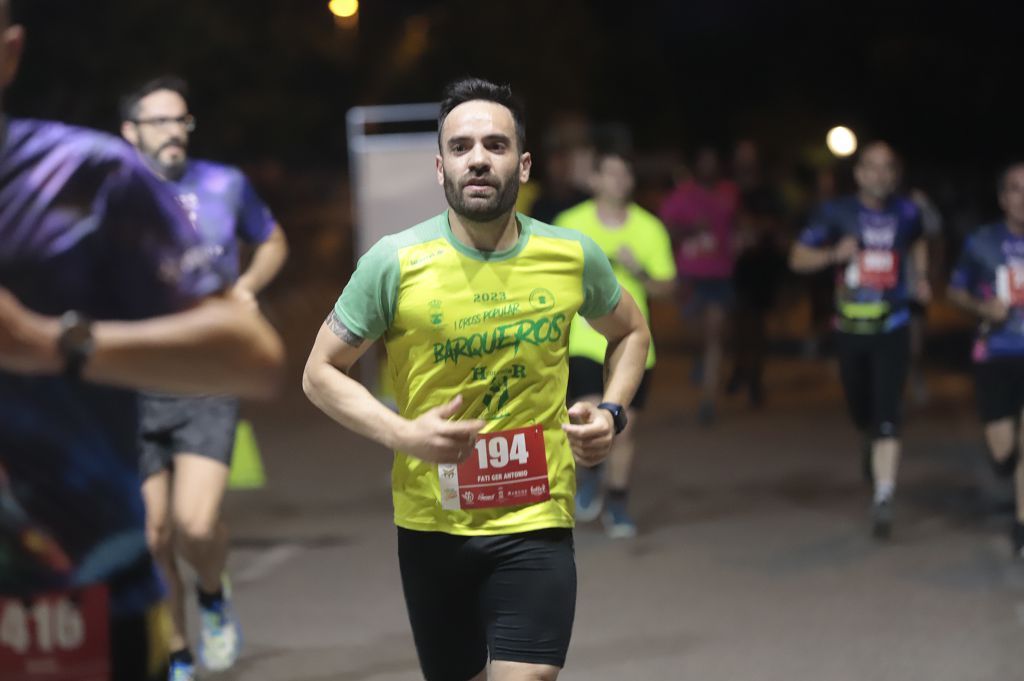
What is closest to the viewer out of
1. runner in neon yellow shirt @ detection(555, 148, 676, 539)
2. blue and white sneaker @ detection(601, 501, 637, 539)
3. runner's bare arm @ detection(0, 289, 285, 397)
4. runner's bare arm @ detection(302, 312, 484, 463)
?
runner's bare arm @ detection(0, 289, 285, 397)

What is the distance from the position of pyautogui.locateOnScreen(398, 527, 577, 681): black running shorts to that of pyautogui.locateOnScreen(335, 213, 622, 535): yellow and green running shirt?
0.05m

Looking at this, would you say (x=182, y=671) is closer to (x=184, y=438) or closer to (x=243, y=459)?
(x=184, y=438)

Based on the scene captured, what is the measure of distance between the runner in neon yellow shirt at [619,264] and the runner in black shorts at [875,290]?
0.78m

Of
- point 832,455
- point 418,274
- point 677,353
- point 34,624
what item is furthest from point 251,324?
point 677,353

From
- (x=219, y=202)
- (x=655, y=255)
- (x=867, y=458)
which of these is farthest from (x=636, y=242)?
(x=219, y=202)

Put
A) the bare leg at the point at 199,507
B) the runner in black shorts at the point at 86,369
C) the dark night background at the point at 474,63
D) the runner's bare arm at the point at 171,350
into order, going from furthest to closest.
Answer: the dark night background at the point at 474,63, the bare leg at the point at 199,507, the runner in black shorts at the point at 86,369, the runner's bare arm at the point at 171,350

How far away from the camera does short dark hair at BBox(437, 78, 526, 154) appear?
4.08m

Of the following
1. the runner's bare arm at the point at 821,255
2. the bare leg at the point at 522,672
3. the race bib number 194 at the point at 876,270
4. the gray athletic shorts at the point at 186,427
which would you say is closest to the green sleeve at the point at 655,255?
the runner's bare arm at the point at 821,255

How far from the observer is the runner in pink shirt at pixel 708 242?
43.2 ft

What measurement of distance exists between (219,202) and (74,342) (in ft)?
11.9

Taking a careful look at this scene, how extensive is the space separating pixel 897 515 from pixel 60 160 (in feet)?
24.3

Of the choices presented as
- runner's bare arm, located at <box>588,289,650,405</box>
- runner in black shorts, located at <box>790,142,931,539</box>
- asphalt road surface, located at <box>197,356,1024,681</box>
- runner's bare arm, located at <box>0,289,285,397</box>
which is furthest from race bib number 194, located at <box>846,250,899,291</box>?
runner's bare arm, located at <box>0,289,285,397</box>

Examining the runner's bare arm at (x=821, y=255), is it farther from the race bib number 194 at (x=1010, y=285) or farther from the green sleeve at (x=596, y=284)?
the green sleeve at (x=596, y=284)

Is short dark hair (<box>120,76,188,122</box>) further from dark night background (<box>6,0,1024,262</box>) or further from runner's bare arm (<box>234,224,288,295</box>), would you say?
dark night background (<box>6,0,1024,262</box>)
